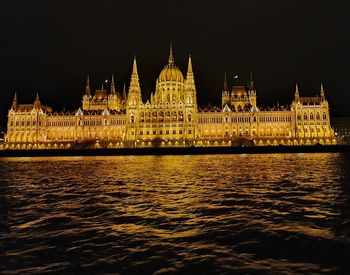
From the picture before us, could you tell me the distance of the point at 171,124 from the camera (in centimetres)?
10106

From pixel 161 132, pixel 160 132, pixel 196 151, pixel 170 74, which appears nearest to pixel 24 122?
pixel 160 132

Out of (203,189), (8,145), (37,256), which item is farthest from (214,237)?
(8,145)

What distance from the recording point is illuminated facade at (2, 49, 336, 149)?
9750 centimetres

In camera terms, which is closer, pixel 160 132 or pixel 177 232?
pixel 177 232

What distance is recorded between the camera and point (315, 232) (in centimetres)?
947

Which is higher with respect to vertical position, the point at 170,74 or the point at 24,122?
the point at 170,74

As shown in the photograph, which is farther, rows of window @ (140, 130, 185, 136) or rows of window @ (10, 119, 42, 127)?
rows of window @ (10, 119, 42, 127)

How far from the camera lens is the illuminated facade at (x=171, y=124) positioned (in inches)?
3839

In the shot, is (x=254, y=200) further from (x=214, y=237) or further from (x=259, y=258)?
(x=259, y=258)

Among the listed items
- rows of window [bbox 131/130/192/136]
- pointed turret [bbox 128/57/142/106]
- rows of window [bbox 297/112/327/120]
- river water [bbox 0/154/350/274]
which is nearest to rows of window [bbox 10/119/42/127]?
pointed turret [bbox 128/57/142/106]

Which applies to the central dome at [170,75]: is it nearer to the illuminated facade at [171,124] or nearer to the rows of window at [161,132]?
the illuminated facade at [171,124]

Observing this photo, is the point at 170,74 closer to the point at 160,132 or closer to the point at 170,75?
the point at 170,75

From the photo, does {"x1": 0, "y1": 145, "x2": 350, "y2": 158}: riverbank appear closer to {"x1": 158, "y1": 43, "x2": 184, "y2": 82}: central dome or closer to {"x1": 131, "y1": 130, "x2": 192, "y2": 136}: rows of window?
{"x1": 131, "y1": 130, "x2": 192, "y2": 136}: rows of window

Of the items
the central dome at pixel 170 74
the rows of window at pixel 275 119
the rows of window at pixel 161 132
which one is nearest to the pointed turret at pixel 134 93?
the central dome at pixel 170 74
